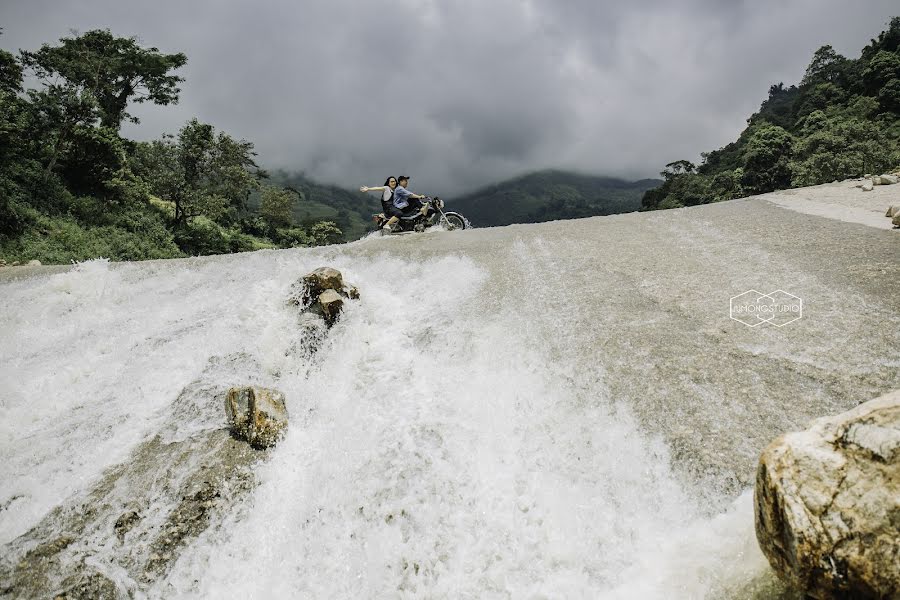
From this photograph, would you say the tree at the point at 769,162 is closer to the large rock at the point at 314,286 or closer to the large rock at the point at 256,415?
the large rock at the point at 314,286

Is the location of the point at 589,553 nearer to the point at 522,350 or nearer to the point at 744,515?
the point at 744,515

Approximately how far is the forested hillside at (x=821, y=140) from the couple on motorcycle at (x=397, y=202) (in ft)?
102

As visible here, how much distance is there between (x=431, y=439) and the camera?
5770mm

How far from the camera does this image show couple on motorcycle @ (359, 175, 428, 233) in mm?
15172

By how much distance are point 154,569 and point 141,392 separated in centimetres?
362

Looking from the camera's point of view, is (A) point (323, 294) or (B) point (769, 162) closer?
(A) point (323, 294)

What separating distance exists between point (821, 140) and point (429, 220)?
42.8m

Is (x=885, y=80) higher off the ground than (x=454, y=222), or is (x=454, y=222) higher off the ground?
(x=885, y=80)

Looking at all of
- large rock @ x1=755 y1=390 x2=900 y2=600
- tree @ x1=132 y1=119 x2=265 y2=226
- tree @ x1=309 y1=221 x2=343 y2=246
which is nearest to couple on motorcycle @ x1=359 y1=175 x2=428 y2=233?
large rock @ x1=755 y1=390 x2=900 y2=600

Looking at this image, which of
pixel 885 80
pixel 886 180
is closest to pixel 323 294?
pixel 886 180

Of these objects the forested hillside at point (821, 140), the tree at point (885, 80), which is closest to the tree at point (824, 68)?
the forested hillside at point (821, 140)

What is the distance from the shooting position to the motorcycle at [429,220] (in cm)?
1561

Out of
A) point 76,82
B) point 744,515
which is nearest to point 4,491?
point 744,515

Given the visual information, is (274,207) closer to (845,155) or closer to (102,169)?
(102,169)
